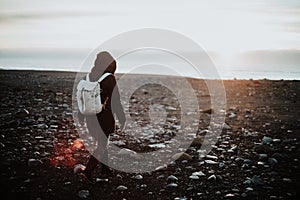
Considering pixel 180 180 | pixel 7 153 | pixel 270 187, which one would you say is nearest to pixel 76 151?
pixel 7 153

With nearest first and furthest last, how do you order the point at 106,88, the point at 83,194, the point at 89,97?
the point at 83,194, the point at 89,97, the point at 106,88

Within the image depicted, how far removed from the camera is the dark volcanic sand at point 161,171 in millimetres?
6938

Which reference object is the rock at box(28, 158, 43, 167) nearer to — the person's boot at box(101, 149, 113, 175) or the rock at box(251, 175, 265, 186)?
the person's boot at box(101, 149, 113, 175)

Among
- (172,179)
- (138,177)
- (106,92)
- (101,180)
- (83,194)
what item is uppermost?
(106,92)

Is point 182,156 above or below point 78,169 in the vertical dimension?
above

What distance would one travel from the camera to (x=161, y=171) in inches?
318

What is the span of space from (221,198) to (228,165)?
1722 mm

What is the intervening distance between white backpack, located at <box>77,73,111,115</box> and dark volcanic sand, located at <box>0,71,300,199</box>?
4.63 feet

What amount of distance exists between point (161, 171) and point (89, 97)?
7.61ft

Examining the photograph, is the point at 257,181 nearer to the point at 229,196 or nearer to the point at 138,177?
the point at 229,196

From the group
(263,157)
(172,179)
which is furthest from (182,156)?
(263,157)

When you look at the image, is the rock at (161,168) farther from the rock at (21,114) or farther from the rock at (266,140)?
the rock at (21,114)

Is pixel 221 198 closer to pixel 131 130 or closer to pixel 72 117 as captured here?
pixel 131 130

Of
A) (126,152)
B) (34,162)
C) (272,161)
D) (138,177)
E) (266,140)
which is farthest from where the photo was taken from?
(266,140)
